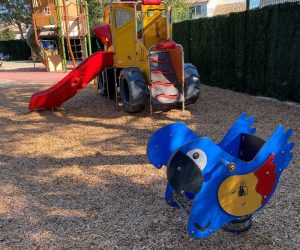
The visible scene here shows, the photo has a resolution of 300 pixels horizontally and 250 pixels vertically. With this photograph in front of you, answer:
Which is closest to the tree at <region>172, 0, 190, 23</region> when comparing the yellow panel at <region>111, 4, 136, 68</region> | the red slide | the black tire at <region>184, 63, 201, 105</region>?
the yellow panel at <region>111, 4, 136, 68</region>

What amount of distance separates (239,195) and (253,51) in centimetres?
679

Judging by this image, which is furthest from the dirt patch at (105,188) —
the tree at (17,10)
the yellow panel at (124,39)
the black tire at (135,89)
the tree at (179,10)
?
the tree at (17,10)

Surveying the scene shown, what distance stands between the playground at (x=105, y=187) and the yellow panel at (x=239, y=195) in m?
0.34

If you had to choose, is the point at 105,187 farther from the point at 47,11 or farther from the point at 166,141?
the point at 47,11

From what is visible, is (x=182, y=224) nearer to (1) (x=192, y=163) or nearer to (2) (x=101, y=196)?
(1) (x=192, y=163)

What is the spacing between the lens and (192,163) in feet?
7.86

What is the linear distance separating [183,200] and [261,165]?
965mm

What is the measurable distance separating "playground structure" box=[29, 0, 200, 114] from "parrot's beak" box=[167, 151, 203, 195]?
4.03 m

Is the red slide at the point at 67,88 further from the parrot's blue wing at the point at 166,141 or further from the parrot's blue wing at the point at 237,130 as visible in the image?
the parrot's blue wing at the point at 237,130

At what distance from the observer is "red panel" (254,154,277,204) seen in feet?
7.94

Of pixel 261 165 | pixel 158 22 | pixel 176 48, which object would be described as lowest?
pixel 261 165

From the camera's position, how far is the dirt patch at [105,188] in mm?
2688

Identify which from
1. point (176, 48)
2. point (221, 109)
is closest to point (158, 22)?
point (176, 48)

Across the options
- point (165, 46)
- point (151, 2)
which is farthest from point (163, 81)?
point (151, 2)
